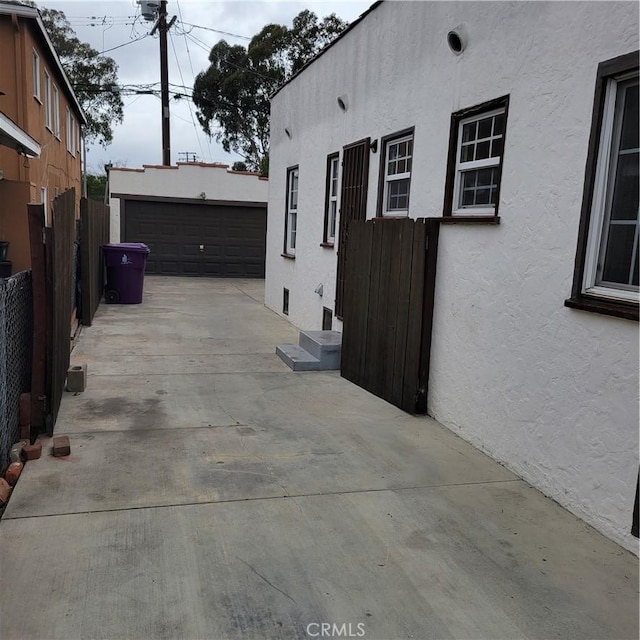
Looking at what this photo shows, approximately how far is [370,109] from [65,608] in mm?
6337

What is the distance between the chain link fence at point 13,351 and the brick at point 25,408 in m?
0.03

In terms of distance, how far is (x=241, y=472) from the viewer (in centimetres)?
418

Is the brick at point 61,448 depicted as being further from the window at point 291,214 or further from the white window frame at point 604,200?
the window at point 291,214

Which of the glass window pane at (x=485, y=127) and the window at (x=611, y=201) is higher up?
the glass window pane at (x=485, y=127)

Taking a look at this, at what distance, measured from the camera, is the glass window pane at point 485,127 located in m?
4.95

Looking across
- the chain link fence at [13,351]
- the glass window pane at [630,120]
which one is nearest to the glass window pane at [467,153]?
the glass window pane at [630,120]

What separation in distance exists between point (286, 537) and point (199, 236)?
16.5 metres

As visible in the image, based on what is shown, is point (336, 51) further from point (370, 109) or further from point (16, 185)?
point (16, 185)

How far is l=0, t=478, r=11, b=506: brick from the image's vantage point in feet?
11.7

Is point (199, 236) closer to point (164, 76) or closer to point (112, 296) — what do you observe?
point (112, 296)

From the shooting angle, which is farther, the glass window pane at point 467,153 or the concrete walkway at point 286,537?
the glass window pane at point 467,153

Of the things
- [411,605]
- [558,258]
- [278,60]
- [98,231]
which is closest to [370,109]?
[558,258]

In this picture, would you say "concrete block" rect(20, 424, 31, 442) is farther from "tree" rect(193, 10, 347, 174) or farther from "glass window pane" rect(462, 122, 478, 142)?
"tree" rect(193, 10, 347, 174)

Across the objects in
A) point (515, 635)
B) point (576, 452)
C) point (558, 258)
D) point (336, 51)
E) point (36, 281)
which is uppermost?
point (336, 51)
